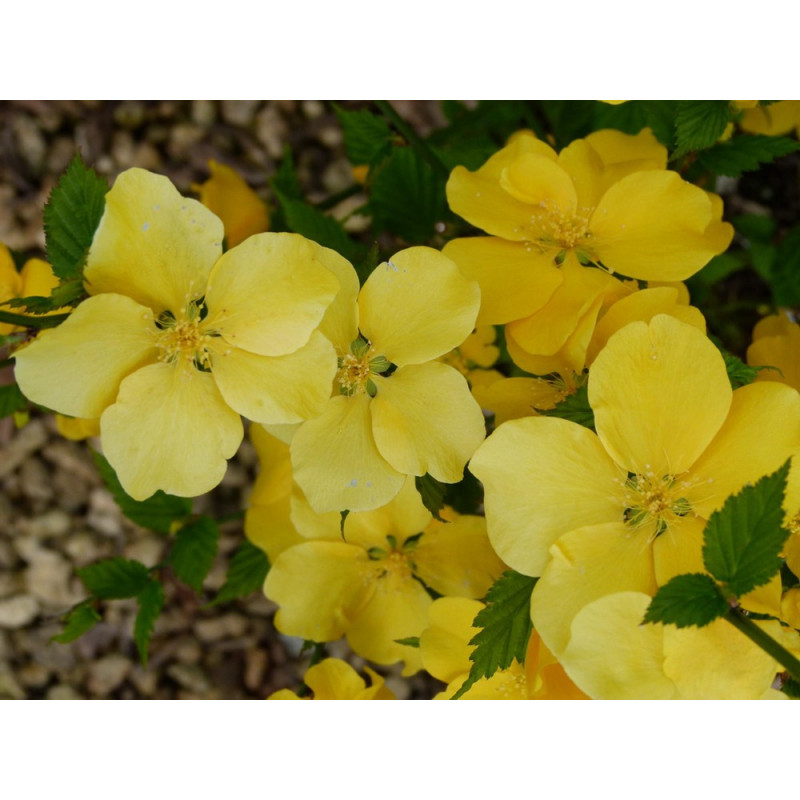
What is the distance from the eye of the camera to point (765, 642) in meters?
0.83

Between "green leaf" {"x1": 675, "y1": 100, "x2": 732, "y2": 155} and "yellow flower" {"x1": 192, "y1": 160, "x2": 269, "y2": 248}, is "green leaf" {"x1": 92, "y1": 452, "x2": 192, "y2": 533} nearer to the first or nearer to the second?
"yellow flower" {"x1": 192, "y1": 160, "x2": 269, "y2": 248}

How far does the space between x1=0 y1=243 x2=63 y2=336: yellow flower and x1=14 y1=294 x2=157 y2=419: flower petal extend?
1.65 feet

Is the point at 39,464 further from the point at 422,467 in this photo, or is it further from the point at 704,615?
the point at 704,615

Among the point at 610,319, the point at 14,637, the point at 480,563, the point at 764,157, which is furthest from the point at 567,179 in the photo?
the point at 14,637

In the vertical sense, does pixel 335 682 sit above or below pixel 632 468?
below

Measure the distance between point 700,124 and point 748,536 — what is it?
25.1 inches

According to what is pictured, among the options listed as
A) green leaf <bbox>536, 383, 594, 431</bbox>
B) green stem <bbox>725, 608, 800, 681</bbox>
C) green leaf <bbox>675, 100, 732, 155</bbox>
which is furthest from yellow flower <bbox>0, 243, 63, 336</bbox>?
green stem <bbox>725, 608, 800, 681</bbox>

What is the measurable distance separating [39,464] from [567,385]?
1867mm

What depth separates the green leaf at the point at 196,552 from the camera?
1.46 m

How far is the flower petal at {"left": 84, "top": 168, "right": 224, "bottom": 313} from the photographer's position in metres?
0.90

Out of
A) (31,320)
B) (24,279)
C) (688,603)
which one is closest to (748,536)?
(688,603)

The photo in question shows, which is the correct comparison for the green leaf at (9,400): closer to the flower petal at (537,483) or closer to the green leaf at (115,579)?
the green leaf at (115,579)

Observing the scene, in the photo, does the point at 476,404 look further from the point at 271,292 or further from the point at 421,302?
the point at 271,292

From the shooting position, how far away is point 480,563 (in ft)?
4.27
